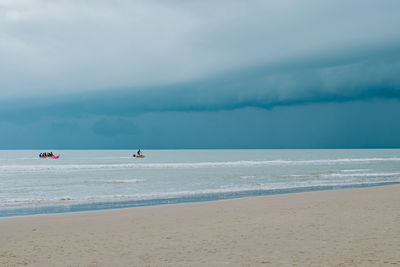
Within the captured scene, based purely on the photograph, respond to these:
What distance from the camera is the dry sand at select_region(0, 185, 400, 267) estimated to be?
788cm

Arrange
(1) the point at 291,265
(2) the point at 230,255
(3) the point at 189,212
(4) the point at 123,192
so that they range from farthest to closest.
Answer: (4) the point at 123,192 < (3) the point at 189,212 < (2) the point at 230,255 < (1) the point at 291,265

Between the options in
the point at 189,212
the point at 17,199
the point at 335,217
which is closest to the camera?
the point at 335,217

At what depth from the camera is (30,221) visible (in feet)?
43.5

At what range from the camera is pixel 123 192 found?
24078mm

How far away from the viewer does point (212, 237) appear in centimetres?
1005

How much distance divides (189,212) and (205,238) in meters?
4.86

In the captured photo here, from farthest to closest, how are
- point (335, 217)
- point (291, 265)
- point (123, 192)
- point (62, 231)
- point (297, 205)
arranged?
1. point (123, 192)
2. point (297, 205)
3. point (335, 217)
4. point (62, 231)
5. point (291, 265)

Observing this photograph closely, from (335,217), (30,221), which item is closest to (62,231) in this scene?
(30,221)

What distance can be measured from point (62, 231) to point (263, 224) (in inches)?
251

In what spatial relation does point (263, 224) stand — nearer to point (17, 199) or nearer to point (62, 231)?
point (62, 231)

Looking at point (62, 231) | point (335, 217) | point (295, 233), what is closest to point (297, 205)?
point (335, 217)

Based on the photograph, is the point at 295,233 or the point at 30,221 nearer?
the point at 295,233

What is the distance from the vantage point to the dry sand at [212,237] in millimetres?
7883

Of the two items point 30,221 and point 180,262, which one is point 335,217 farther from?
point 30,221
